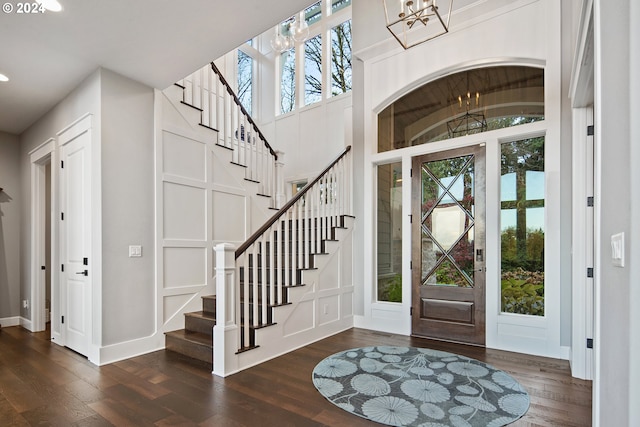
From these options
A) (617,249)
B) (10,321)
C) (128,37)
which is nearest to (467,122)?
(617,249)

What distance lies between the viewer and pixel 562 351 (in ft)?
11.7

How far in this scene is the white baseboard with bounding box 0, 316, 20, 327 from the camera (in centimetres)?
525

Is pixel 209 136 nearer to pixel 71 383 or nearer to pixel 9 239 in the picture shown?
pixel 71 383

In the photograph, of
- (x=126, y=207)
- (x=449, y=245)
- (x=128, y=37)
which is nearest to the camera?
(x=128, y=37)

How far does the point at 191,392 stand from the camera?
2793mm

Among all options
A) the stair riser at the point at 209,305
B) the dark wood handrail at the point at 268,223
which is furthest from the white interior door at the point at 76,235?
the dark wood handrail at the point at 268,223

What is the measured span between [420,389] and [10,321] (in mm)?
6048

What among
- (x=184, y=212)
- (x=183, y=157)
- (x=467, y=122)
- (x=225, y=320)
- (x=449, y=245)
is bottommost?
(x=225, y=320)

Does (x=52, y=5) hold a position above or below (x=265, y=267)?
above

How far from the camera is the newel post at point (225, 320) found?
3137 mm

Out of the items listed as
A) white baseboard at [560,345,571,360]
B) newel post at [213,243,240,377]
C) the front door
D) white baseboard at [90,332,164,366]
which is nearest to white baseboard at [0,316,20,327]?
white baseboard at [90,332,164,366]

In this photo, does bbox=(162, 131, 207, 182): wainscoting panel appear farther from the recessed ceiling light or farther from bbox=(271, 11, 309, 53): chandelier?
bbox=(271, 11, 309, 53): chandelier

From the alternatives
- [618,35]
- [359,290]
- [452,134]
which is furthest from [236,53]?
[618,35]

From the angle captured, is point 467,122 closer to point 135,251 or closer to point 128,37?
point 128,37
